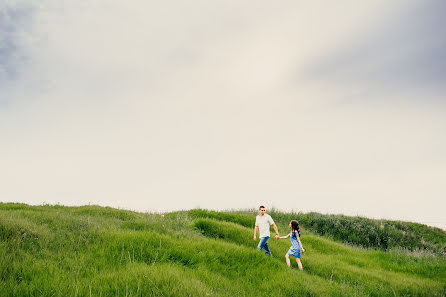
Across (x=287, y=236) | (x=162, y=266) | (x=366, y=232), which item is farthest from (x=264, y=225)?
(x=366, y=232)

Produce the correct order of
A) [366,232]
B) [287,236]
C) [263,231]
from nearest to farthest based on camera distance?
[287,236], [263,231], [366,232]

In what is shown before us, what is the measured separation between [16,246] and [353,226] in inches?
968

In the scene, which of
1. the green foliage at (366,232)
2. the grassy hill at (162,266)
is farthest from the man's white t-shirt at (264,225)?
the green foliage at (366,232)

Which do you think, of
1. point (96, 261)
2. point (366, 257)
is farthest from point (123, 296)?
point (366, 257)

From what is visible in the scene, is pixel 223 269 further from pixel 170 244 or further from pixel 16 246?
pixel 16 246

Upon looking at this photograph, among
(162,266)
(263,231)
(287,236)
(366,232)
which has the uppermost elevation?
(263,231)

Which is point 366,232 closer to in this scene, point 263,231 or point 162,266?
point 263,231

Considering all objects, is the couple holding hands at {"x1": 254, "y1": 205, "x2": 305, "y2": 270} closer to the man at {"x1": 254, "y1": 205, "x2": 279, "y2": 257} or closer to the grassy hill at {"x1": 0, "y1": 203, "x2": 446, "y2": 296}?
the man at {"x1": 254, "y1": 205, "x2": 279, "y2": 257}

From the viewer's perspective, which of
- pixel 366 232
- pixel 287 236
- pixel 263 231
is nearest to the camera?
pixel 287 236

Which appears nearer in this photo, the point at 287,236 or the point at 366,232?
the point at 287,236

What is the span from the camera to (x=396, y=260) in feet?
43.6

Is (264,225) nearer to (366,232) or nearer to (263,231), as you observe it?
Result: (263,231)

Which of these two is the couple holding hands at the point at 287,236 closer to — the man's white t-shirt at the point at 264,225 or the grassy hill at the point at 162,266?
the man's white t-shirt at the point at 264,225

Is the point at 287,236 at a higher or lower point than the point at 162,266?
higher
